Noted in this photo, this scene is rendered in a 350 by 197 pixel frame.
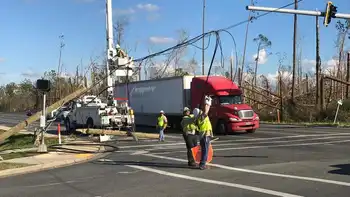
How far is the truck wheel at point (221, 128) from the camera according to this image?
85.0 ft

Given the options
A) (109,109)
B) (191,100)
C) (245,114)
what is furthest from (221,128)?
(109,109)

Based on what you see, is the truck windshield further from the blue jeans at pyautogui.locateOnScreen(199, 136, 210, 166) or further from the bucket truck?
the blue jeans at pyautogui.locateOnScreen(199, 136, 210, 166)

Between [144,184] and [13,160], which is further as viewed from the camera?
[13,160]

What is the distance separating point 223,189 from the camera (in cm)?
959

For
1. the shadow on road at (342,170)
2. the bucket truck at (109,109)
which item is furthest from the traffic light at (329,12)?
the shadow on road at (342,170)

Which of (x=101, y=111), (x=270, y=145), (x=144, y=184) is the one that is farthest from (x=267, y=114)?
(x=144, y=184)

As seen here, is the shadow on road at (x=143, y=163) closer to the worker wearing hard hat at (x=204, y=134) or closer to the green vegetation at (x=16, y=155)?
the worker wearing hard hat at (x=204, y=134)

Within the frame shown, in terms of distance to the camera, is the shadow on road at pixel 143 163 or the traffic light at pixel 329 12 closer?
the shadow on road at pixel 143 163

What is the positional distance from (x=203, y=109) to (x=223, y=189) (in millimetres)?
3787

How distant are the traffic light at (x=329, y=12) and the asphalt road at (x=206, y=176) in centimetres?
967

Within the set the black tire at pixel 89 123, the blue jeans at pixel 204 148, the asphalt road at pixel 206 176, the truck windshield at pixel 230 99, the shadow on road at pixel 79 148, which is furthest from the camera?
the black tire at pixel 89 123

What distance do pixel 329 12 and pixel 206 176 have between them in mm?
16723

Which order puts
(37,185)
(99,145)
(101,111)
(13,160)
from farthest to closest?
1. (101,111)
2. (99,145)
3. (13,160)
4. (37,185)

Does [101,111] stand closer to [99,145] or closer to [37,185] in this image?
[99,145]
